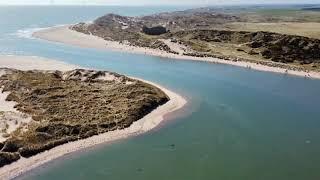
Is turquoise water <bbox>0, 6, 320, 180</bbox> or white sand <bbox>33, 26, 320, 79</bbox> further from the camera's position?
white sand <bbox>33, 26, 320, 79</bbox>

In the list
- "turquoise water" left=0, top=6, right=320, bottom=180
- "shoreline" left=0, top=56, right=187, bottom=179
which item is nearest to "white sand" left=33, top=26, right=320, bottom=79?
"turquoise water" left=0, top=6, right=320, bottom=180

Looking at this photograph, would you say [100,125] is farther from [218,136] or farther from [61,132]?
[218,136]

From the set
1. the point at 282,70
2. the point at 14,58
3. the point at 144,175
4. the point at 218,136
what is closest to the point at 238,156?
the point at 218,136

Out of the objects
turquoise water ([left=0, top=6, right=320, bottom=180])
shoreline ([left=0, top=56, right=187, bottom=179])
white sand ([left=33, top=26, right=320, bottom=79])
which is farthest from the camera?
white sand ([left=33, top=26, right=320, bottom=79])

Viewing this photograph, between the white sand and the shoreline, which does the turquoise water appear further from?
the white sand

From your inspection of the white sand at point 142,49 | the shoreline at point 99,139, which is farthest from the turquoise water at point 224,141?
the white sand at point 142,49

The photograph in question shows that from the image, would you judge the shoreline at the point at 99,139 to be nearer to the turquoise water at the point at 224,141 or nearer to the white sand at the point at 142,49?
the turquoise water at the point at 224,141

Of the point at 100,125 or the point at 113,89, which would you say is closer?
the point at 100,125

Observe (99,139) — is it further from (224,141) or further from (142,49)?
(142,49)

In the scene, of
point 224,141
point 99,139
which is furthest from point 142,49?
point 224,141
